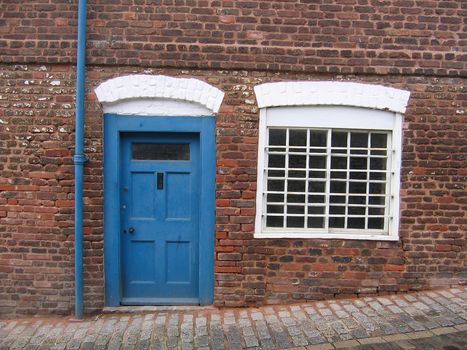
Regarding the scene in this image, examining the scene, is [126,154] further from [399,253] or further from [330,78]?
[399,253]

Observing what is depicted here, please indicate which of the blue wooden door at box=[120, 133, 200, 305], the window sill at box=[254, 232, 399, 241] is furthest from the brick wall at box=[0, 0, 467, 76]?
the window sill at box=[254, 232, 399, 241]

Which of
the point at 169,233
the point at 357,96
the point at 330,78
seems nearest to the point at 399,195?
the point at 357,96

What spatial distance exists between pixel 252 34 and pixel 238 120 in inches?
39.4

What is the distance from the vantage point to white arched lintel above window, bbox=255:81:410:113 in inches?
175

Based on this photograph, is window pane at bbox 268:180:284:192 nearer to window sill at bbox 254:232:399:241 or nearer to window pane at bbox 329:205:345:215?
window sill at bbox 254:232:399:241

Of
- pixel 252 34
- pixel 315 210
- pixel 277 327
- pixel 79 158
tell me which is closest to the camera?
pixel 277 327

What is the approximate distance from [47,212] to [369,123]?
389 centimetres

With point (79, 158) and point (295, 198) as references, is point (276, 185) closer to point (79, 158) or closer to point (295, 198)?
point (295, 198)

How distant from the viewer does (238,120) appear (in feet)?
14.7

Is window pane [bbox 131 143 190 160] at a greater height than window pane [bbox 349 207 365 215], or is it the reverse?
window pane [bbox 131 143 190 160]

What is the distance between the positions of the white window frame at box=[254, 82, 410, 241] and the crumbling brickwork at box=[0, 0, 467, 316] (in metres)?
0.10

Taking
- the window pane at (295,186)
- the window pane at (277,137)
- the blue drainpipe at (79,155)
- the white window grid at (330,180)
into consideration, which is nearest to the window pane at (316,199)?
the white window grid at (330,180)

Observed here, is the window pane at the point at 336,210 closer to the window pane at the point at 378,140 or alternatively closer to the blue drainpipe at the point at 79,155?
the window pane at the point at 378,140

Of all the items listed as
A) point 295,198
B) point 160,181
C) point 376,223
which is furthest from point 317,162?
point 160,181
